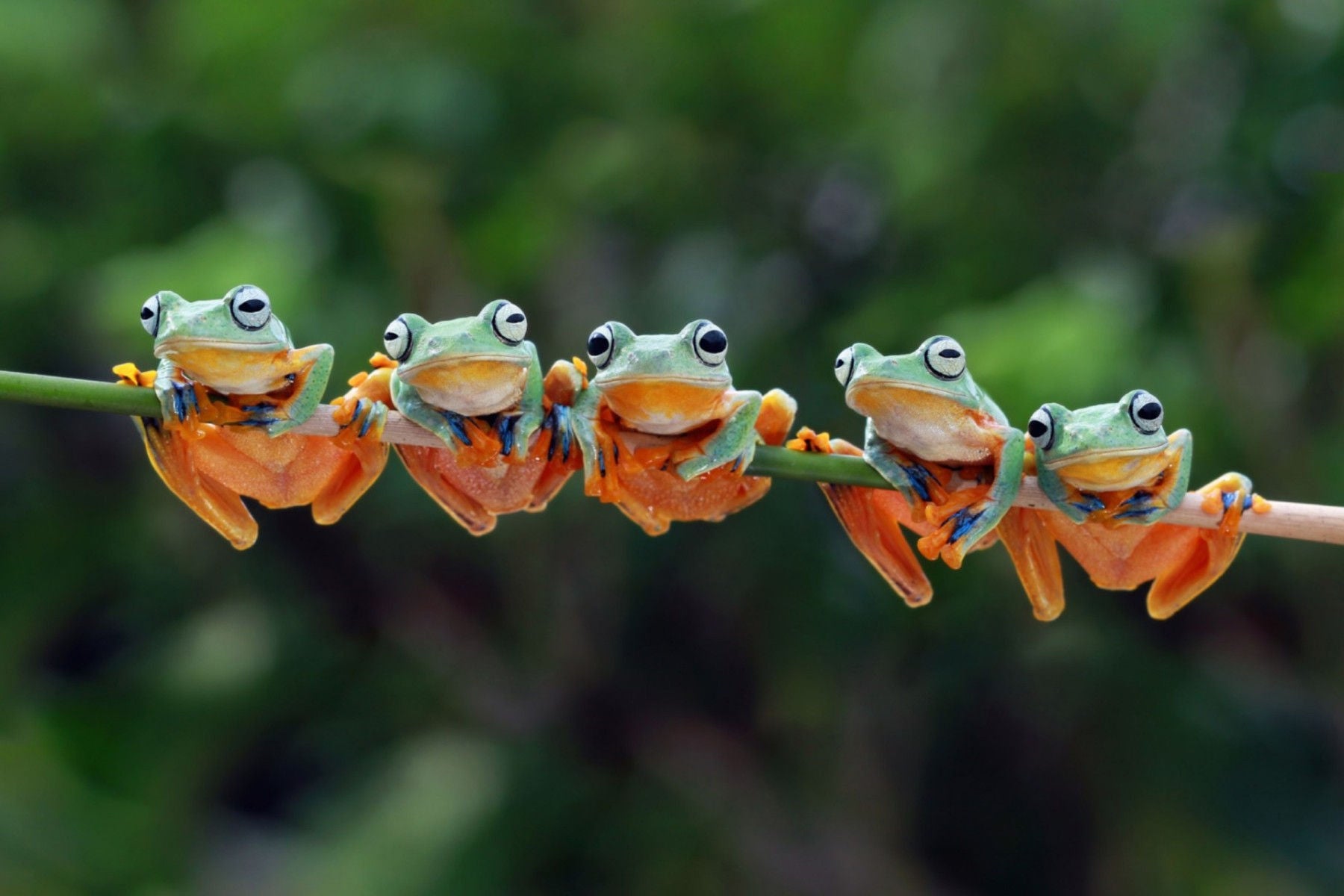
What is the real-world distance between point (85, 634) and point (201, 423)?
6.79 metres

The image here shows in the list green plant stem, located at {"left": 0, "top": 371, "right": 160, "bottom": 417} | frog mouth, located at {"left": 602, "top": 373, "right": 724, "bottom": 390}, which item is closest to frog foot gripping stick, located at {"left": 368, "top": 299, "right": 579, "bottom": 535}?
frog mouth, located at {"left": 602, "top": 373, "right": 724, "bottom": 390}

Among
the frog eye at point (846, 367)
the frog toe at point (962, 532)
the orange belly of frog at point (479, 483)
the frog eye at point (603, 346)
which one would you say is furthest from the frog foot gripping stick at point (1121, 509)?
the orange belly of frog at point (479, 483)

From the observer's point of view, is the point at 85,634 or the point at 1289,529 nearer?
the point at 1289,529

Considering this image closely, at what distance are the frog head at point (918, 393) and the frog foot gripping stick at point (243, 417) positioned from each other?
0.64 m

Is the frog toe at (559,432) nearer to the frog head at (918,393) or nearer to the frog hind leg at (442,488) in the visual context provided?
the frog hind leg at (442,488)

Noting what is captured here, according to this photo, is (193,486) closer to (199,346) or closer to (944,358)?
(199,346)

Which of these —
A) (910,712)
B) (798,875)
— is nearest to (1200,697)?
(910,712)

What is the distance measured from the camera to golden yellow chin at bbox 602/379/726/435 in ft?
5.71

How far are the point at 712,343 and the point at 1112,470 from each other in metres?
0.57

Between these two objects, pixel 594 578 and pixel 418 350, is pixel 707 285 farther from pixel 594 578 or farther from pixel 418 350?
pixel 418 350

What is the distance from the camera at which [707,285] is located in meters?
6.12

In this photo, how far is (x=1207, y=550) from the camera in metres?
2.05

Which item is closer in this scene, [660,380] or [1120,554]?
[660,380]

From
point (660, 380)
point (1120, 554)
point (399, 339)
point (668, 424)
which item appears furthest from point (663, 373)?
point (1120, 554)
